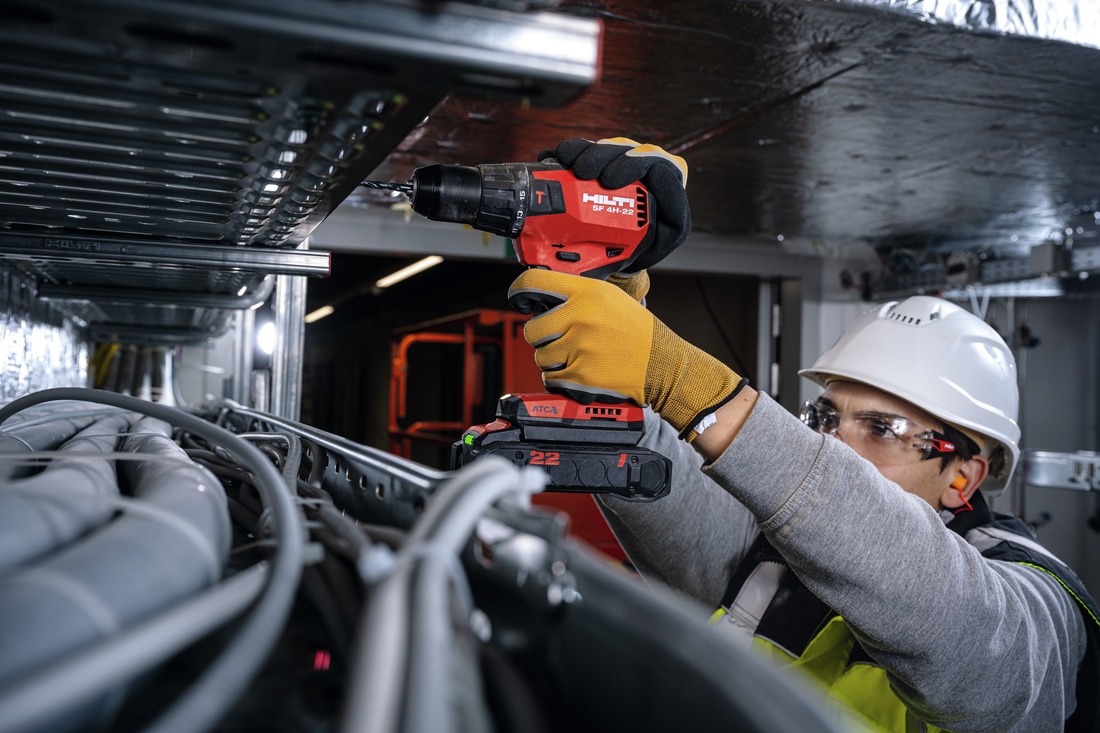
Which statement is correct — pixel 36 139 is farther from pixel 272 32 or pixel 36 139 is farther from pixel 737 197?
pixel 737 197

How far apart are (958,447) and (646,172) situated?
888 mm

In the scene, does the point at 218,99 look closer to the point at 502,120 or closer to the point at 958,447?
the point at 958,447

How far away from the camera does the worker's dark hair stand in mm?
1484

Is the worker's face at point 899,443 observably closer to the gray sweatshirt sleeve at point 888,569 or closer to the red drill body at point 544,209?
the gray sweatshirt sleeve at point 888,569

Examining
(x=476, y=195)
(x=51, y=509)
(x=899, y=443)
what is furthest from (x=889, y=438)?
(x=51, y=509)

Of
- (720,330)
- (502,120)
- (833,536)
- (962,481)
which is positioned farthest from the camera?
(720,330)

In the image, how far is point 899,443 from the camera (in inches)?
58.9

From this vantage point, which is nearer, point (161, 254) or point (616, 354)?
point (161, 254)

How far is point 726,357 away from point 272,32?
4988 mm

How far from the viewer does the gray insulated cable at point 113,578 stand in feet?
0.95

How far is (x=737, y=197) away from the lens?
3.30 metres

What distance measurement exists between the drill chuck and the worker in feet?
0.30

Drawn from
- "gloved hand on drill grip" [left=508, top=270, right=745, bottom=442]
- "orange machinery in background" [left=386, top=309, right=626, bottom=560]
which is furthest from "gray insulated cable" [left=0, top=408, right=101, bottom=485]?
"orange machinery in background" [left=386, top=309, right=626, bottom=560]

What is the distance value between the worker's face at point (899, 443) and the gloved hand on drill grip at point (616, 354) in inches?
23.4
